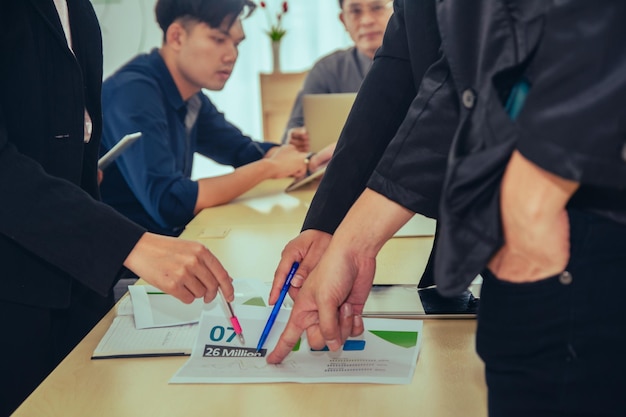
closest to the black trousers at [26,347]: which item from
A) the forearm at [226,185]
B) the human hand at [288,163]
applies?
the forearm at [226,185]

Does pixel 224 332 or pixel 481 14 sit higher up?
pixel 481 14

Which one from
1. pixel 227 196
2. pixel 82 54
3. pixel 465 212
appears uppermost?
pixel 465 212

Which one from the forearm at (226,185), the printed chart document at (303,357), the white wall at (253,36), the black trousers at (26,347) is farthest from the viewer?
the white wall at (253,36)

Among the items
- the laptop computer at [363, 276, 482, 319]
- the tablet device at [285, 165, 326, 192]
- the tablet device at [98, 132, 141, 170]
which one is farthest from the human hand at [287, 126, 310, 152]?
the laptop computer at [363, 276, 482, 319]

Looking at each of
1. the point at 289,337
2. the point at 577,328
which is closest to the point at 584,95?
the point at 577,328

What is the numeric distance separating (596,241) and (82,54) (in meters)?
1.10

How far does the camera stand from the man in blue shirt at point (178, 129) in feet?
6.91

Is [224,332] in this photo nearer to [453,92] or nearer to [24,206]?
[24,206]

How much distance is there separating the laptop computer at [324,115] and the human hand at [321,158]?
6 centimetres

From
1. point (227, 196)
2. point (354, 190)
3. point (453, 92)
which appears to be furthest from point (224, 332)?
point (227, 196)

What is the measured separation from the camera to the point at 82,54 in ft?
4.55

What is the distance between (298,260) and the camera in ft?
3.56

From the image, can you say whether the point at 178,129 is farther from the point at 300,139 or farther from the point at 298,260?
the point at 298,260

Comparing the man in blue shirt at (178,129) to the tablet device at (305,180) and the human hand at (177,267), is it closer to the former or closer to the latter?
the tablet device at (305,180)
